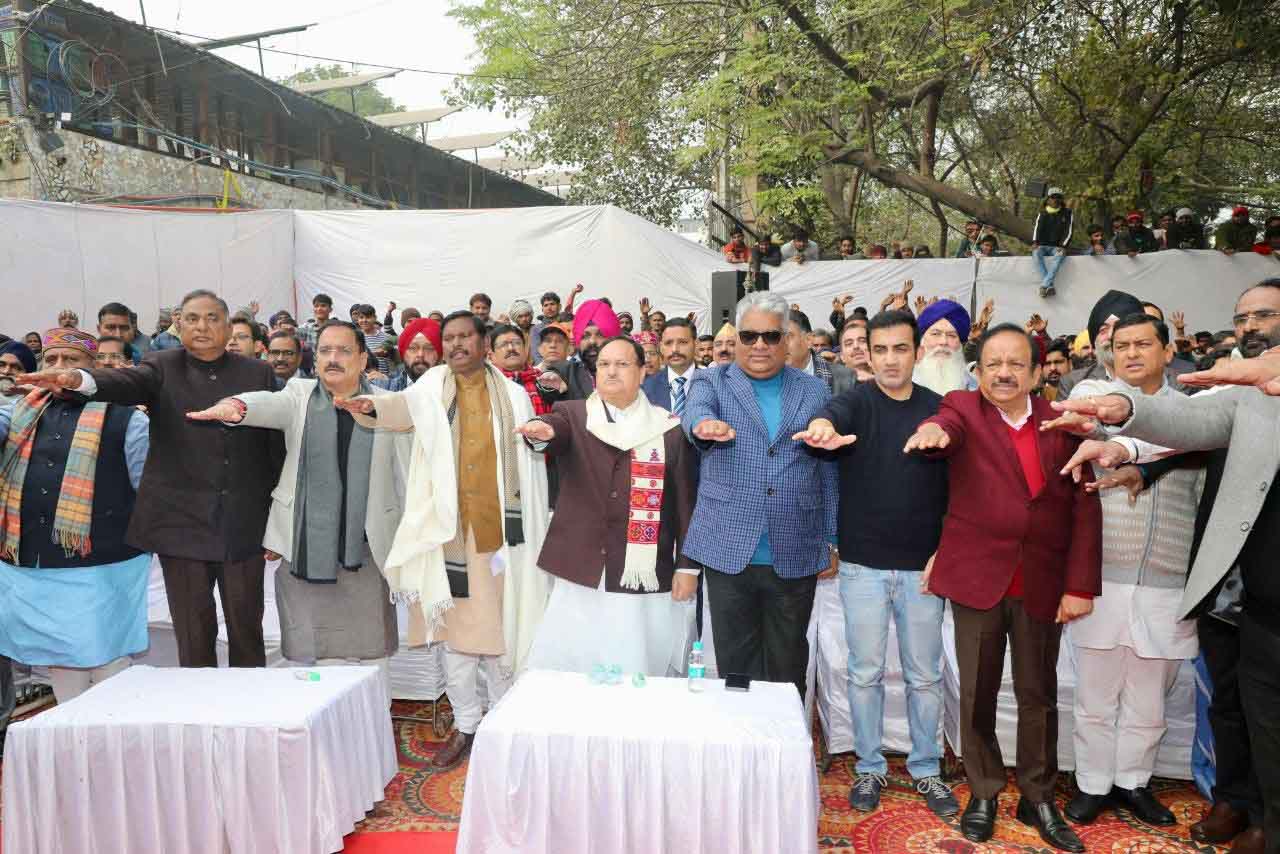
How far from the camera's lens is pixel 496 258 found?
39.1 feet

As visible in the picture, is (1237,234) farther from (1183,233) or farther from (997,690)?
(997,690)

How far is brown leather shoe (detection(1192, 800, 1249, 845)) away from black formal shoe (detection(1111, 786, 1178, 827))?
0.44ft

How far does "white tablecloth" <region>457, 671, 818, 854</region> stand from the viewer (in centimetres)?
264

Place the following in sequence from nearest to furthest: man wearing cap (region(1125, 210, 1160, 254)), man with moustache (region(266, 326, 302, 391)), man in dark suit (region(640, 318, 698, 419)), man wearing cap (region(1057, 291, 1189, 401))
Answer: man wearing cap (region(1057, 291, 1189, 401))
man in dark suit (region(640, 318, 698, 419))
man with moustache (region(266, 326, 302, 391))
man wearing cap (region(1125, 210, 1160, 254))

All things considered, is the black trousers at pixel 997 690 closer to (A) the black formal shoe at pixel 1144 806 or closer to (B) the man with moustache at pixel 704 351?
(A) the black formal shoe at pixel 1144 806

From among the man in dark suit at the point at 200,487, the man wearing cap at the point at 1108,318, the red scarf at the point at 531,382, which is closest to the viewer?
the man wearing cap at the point at 1108,318

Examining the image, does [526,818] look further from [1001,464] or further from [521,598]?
[1001,464]

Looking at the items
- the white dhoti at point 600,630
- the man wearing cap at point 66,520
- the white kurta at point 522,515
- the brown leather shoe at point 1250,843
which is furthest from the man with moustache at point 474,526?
the brown leather shoe at point 1250,843

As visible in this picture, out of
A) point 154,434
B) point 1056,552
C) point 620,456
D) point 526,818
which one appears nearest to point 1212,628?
point 1056,552

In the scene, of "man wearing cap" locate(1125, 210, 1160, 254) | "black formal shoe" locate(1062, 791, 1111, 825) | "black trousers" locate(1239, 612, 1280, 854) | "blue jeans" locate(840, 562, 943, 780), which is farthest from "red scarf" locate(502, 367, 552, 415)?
"man wearing cap" locate(1125, 210, 1160, 254)

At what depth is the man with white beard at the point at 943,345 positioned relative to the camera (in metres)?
4.12

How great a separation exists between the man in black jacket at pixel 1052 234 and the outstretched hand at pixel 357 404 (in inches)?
380

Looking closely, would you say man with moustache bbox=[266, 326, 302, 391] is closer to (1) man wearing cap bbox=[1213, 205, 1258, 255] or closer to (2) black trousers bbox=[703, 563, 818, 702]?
(2) black trousers bbox=[703, 563, 818, 702]

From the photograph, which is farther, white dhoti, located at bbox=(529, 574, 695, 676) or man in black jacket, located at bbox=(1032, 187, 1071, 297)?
man in black jacket, located at bbox=(1032, 187, 1071, 297)
